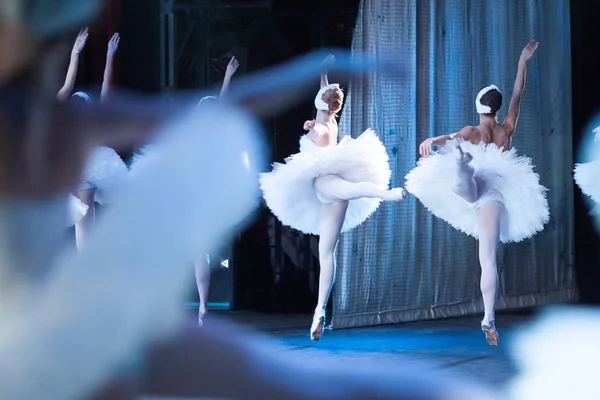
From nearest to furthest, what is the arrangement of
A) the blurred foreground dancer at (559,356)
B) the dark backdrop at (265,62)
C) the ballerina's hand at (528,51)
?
the blurred foreground dancer at (559,356) < the ballerina's hand at (528,51) < the dark backdrop at (265,62)

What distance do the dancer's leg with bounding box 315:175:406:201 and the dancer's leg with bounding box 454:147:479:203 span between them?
1.27 ft

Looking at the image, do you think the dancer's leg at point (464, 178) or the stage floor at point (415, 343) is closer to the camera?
the stage floor at point (415, 343)

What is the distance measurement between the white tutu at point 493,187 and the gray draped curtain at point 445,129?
2.60 ft

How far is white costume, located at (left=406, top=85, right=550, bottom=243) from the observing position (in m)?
4.04

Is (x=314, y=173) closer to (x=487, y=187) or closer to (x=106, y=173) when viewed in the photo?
(x=487, y=187)

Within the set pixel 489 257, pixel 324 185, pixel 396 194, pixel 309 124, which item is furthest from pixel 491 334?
pixel 309 124

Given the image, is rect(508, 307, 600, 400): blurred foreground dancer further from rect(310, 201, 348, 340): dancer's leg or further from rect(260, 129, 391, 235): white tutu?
rect(260, 129, 391, 235): white tutu

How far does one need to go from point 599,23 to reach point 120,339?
5.68 meters

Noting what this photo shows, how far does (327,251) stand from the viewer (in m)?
4.26

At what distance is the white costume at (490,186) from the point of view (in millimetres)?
4035

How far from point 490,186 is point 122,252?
10.9 ft

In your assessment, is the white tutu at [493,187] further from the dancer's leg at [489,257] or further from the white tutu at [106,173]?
the white tutu at [106,173]

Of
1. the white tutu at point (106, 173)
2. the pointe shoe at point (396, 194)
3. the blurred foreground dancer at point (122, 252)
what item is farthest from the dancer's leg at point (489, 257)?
the blurred foreground dancer at point (122, 252)

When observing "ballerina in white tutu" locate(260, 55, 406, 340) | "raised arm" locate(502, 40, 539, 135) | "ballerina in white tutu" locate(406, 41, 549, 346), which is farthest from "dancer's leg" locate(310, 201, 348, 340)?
"raised arm" locate(502, 40, 539, 135)
